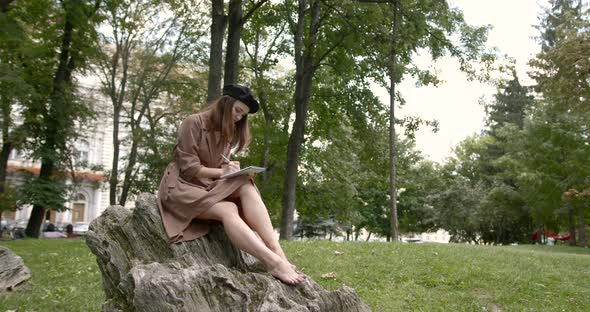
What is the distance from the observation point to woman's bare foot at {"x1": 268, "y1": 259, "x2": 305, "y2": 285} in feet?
14.1

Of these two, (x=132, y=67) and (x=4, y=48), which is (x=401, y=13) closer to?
(x=4, y=48)

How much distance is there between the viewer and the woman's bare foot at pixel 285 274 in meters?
4.30

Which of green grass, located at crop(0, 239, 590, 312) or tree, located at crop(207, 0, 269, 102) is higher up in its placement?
tree, located at crop(207, 0, 269, 102)

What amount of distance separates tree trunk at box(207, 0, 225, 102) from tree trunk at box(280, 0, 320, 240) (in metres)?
4.22

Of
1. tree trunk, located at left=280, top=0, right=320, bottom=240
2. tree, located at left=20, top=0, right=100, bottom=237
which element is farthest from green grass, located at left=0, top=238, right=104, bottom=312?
tree, located at left=20, top=0, right=100, bottom=237

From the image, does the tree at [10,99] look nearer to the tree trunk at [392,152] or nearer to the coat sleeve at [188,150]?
the coat sleeve at [188,150]

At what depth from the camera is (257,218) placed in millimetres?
4707

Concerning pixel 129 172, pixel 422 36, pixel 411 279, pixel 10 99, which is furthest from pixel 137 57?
pixel 411 279

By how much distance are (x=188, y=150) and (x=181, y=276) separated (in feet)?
4.86

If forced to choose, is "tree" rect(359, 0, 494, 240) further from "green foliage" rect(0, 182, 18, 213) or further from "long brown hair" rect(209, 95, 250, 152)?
"green foliage" rect(0, 182, 18, 213)

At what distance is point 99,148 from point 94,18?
105 feet

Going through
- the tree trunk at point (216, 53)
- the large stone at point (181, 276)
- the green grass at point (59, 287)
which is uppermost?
the tree trunk at point (216, 53)

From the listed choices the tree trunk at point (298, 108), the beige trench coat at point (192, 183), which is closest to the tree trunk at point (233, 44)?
the tree trunk at point (298, 108)

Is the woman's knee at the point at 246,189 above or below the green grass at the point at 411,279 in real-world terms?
above
